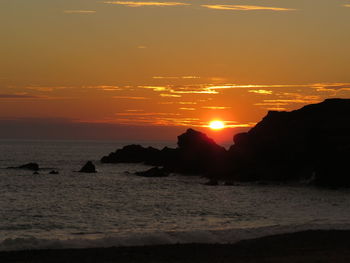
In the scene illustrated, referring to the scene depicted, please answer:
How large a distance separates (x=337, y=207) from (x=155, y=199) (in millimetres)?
18689

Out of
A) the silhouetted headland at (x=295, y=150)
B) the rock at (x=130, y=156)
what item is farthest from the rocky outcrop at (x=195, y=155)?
the rock at (x=130, y=156)

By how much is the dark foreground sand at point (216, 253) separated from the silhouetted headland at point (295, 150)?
45.7m

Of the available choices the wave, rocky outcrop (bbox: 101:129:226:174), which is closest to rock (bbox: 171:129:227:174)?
rocky outcrop (bbox: 101:129:226:174)

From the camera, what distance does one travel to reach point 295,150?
278ft

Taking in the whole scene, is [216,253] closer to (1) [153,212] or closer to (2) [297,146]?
(1) [153,212]

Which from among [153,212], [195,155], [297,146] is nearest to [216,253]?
[153,212]

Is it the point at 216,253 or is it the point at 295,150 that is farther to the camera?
the point at 295,150

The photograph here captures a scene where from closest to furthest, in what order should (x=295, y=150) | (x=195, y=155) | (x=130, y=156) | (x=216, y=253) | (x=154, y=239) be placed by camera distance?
(x=216, y=253) < (x=154, y=239) < (x=295, y=150) < (x=195, y=155) < (x=130, y=156)

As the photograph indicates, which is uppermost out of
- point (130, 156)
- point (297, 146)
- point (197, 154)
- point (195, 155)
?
point (297, 146)

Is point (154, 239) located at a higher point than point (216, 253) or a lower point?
higher

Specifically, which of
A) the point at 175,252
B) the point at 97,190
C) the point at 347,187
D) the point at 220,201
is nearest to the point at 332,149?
the point at 347,187

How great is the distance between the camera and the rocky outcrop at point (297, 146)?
77.4 metres

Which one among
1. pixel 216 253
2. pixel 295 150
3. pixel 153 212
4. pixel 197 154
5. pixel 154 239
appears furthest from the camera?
pixel 197 154

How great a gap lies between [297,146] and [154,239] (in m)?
59.3
